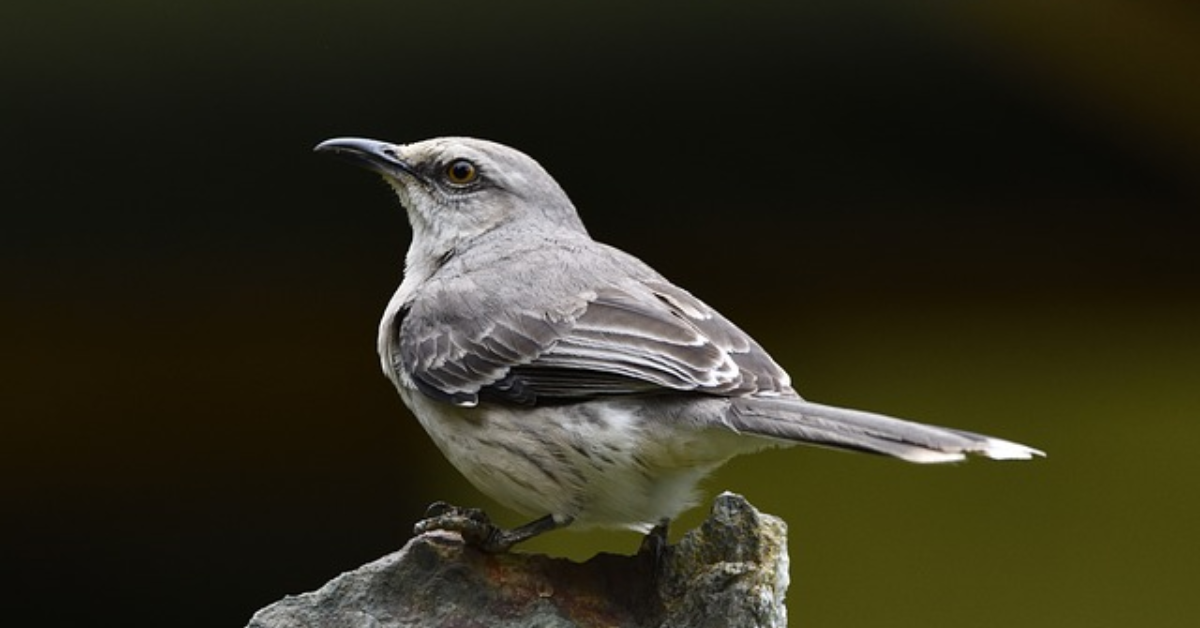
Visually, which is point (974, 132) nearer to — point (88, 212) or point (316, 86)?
point (316, 86)

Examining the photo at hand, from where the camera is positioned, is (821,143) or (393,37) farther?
(821,143)

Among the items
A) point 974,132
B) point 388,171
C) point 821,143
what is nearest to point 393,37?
point 388,171

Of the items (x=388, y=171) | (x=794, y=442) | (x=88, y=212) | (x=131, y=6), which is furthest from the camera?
(x=88, y=212)

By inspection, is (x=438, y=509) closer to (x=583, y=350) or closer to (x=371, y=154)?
(x=583, y=350)

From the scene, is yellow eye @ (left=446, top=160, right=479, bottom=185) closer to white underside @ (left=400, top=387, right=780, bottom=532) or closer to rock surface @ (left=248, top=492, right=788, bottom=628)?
white underside @ (left=400, top=387, right=780, bottom=532)

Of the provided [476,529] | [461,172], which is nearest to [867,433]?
[476,529]

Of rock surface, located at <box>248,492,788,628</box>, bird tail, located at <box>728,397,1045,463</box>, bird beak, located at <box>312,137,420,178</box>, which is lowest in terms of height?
rock surface, located at <box>248,492,788,628</box>

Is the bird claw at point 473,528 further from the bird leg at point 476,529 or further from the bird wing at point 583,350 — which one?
the bird wing at point 583,350

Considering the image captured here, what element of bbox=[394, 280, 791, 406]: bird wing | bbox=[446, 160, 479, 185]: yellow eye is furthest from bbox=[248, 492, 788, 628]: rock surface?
bbox=[446, 160, 479, 185]: yellow eye
